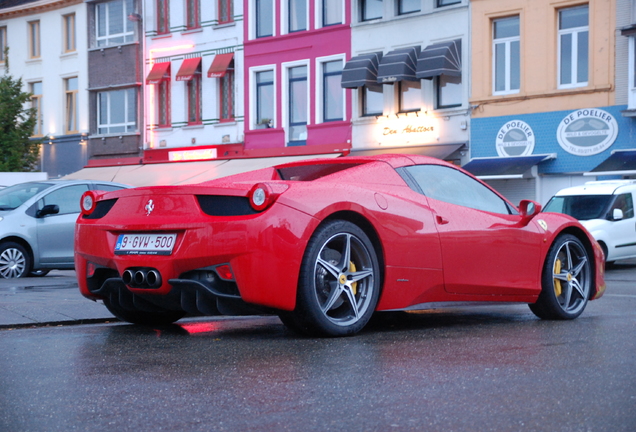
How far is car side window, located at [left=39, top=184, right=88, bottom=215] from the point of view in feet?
47.9

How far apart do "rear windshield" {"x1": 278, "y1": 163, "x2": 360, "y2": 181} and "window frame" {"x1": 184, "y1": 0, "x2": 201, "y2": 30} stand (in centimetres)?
2807

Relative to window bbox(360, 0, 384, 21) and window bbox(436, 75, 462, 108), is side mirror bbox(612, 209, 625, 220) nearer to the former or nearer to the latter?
window bbox(436, 75, 462, 108)

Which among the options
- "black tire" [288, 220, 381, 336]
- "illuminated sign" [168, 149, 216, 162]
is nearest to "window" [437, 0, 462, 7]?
"illuminated sign" [168, 149, 216, 162]

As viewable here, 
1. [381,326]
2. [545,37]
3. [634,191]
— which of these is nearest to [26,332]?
[381,326]

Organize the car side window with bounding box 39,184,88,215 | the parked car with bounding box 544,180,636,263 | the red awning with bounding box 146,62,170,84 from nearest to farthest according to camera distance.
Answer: the car side window with bounding box 39,184,88,215
the parked car with bounding box 544,180,636,263
the red awning with bounding box 146,62,170,84

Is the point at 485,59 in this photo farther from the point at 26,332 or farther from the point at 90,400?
the point at 90,400

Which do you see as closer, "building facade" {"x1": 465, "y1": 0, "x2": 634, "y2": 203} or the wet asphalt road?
the wet asphalt road

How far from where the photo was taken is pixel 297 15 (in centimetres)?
3206

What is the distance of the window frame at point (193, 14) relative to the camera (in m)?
34.8

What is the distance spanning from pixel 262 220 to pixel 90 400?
197cm

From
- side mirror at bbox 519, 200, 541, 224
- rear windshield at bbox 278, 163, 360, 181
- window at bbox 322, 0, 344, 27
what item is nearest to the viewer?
rear windshield at bbox 278, 163, 360, 181

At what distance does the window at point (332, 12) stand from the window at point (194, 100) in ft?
19.2

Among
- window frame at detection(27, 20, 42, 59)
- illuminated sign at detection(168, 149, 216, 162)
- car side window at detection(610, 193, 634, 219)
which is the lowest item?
car side window at detection(610, 193, 634, 219)

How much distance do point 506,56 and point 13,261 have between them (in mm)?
16951
